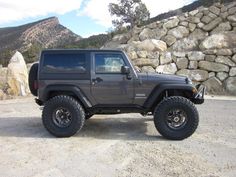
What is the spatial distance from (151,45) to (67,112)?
9.17 metres

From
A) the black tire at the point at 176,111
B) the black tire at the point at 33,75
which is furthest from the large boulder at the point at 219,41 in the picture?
the black tire at the point at 33,75

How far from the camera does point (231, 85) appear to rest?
1490cm

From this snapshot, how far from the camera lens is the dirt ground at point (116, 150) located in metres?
5.90

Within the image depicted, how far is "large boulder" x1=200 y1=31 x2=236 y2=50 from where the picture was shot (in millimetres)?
15820

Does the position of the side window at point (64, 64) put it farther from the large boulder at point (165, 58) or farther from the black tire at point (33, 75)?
the large boulder at point (165, 58)

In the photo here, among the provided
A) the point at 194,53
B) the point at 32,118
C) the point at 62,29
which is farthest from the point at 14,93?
the point at 62,29

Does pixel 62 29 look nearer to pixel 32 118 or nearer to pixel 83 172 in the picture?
pixel 32 118

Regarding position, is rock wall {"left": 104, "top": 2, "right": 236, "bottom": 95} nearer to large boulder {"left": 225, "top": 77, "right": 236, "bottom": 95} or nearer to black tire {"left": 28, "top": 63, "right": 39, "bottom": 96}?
large boulder {"left": 225, "top": 77, "right": 236, "bottom": 95}

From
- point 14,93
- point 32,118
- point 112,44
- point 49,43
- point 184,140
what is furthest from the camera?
point 49,43

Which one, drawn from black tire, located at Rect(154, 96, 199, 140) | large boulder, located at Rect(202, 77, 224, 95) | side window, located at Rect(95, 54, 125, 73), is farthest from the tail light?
large boulder, located at Rect(202, 77, 224, 95)

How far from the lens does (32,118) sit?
10.2 m

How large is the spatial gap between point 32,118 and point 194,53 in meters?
7.89

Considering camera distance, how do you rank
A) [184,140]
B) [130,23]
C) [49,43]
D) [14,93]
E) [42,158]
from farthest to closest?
1. [49,43]
2. [130,23]
3. [14,93]
4. [184,140]
5. [42,158]

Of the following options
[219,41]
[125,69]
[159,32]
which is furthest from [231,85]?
[125,69]
